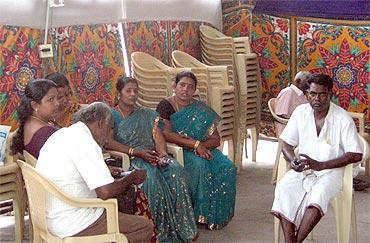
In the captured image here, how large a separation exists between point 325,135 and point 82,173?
157 cm

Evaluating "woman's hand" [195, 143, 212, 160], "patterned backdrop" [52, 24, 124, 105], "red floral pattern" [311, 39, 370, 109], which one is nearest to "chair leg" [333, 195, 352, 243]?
"woman's hand" [195, 143, 212, 160]

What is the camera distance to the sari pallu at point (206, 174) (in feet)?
15.7

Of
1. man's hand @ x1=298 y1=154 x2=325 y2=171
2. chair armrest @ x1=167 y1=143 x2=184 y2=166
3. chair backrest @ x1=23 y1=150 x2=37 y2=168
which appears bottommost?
chair armrest @ x1=167 y1=143 x2=184 y2=166

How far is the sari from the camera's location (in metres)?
4.43

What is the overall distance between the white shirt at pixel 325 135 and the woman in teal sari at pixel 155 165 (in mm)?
763

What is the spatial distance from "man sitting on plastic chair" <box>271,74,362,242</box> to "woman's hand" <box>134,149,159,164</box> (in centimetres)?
83

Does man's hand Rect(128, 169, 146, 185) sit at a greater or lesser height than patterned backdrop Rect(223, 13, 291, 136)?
lesser

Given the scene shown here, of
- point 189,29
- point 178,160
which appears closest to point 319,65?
point 189,29

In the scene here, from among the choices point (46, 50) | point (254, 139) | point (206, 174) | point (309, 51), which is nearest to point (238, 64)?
point (254, 139)

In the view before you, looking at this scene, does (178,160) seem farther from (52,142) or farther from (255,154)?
(255,154)

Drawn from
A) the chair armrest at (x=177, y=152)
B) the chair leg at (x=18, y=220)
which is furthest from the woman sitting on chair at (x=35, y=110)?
the chair armrest at (x=177, y=152)

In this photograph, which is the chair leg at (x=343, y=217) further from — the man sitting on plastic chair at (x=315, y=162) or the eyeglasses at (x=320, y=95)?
the eyeglasses at (x=320, y=95)

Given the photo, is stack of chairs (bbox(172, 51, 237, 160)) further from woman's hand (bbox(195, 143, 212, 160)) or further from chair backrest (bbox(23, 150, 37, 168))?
chair backrest (bbox(23, 150, 37, 168))

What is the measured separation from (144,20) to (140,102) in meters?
0.84
